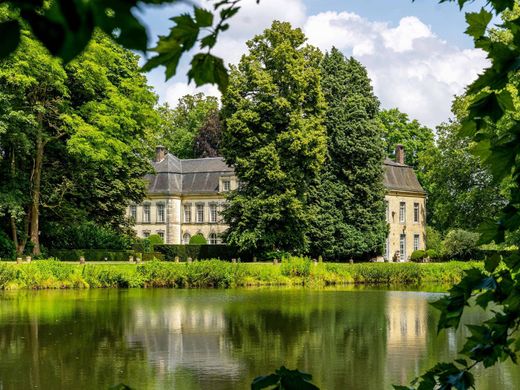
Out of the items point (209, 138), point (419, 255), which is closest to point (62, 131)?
point (419, 255)

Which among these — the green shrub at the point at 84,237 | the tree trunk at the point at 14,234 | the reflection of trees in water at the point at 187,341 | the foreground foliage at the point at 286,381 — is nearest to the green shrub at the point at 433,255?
the green shrub at the point at 84,237

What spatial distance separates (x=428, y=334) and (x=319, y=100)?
72.4 feet

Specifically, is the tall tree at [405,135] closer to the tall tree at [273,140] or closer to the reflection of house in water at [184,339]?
the tall tree at [273,140]

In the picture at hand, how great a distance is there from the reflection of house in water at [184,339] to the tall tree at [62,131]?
32.2 feet

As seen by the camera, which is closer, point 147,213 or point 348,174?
point 348,174

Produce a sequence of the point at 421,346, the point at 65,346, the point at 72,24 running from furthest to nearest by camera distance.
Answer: the point at 421,346, the point at 65,346, the point at 72,24

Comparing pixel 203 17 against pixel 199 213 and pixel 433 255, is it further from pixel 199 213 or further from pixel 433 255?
pixel 199 213

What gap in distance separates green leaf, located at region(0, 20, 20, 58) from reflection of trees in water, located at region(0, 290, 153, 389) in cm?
866

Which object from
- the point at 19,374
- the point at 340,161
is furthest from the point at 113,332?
the point at 340,161

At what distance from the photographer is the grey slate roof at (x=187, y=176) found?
53219mm

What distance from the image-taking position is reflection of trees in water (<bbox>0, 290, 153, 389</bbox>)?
9.76m

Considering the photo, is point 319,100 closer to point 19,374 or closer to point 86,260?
point 86,260

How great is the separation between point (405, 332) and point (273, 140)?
65.5 feet

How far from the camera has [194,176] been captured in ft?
177
